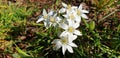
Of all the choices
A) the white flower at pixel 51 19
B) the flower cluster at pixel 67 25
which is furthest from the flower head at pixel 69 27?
the white flower at pixel 51 19

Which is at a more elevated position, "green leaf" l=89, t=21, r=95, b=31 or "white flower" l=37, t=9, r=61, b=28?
"white flower" l=37, t=9, r=61, b=28

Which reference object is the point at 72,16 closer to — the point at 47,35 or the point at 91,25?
the point at 91,25

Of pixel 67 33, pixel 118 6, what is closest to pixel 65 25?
pixel 67 33

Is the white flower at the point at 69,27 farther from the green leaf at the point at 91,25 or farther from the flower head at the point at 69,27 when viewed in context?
the green leaf at the point at 91,25

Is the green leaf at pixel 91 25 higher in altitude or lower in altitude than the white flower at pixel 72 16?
lower

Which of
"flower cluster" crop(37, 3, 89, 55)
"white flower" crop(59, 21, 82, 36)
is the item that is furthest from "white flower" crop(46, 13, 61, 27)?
"white flower" crop(59, 21, 82, 36)

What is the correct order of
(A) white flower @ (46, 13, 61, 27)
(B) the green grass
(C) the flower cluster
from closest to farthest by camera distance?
(C) the flower cluster → (A) white flower @ (46, 13, 61, 27) → (B) the green grass

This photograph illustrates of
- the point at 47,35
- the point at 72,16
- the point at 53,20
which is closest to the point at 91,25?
the point at 72,16

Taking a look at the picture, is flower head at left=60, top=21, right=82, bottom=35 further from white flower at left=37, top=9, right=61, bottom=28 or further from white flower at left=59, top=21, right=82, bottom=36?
white flower at left=37, top=9, right=61, bottom=28

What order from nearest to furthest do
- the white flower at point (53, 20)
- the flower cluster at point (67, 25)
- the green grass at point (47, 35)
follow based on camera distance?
the flower cluster at point (67, 25) → the white flower at point (53, 20) → the green grass at point (47, 35)
